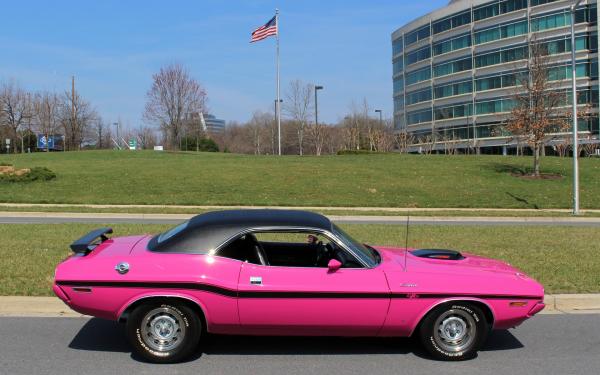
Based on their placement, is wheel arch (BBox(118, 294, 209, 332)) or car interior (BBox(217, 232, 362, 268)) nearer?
wheel arch (BBox(118, 294, 209, 332))

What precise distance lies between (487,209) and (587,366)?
58.7ft

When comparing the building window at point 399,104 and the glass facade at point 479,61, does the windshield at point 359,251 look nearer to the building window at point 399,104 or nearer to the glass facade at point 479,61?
the glass facade at point 479,61

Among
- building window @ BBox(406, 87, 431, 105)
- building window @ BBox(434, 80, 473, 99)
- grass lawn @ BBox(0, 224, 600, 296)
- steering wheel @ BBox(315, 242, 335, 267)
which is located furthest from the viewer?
→ building window @ BBox(406, 87, 431, 105)

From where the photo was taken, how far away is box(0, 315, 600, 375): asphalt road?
473 cm

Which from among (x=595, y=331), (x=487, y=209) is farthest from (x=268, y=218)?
(x=487, y=209)

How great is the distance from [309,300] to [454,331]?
1.34 meters

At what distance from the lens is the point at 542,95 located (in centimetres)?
2838

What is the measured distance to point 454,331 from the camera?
496cm

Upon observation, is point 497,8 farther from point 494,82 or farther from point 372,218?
point 372,218

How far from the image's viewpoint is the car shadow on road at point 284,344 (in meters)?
5.21

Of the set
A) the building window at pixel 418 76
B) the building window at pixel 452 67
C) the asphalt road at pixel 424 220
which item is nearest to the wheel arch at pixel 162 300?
the asphalt road at pixel 424 220

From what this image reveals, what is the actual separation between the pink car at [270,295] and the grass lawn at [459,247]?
229cm

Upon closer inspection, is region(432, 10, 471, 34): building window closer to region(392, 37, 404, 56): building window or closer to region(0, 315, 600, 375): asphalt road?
region(392, 37, 404, 56): building window

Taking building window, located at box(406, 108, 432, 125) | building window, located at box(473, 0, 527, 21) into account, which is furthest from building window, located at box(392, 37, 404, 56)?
building window, located at box(473, 0, 527, 21)
